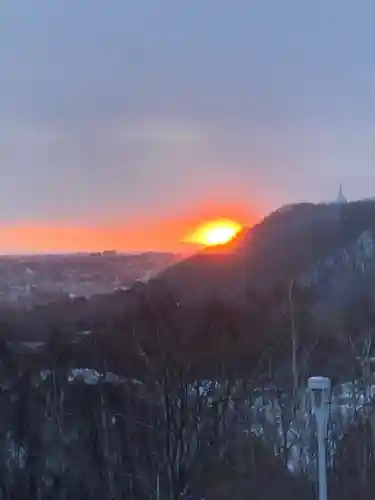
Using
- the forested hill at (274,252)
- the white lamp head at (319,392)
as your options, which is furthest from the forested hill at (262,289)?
the white lamp head at (319,392)

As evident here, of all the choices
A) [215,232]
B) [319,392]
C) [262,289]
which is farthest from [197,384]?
[319,392]

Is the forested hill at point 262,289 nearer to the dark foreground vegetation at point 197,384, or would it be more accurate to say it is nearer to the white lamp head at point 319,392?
the dark foreground vegetation at point 197,384

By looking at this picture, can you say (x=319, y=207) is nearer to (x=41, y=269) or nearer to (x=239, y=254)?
(x=239, y=254)

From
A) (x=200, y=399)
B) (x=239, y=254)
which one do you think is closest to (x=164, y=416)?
(x=200, y=399)

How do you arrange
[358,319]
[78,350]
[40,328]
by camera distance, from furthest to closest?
[358,319], [78,350], [40,328]

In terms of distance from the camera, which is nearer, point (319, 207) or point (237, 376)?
point (237, 376)

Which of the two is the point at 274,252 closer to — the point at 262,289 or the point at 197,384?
the point at 262,289

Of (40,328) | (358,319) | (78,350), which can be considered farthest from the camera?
(358,319)

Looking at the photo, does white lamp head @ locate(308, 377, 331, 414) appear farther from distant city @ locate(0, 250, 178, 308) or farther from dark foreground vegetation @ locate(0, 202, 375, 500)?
distant city @ locate(0, 250, 178, 308)
